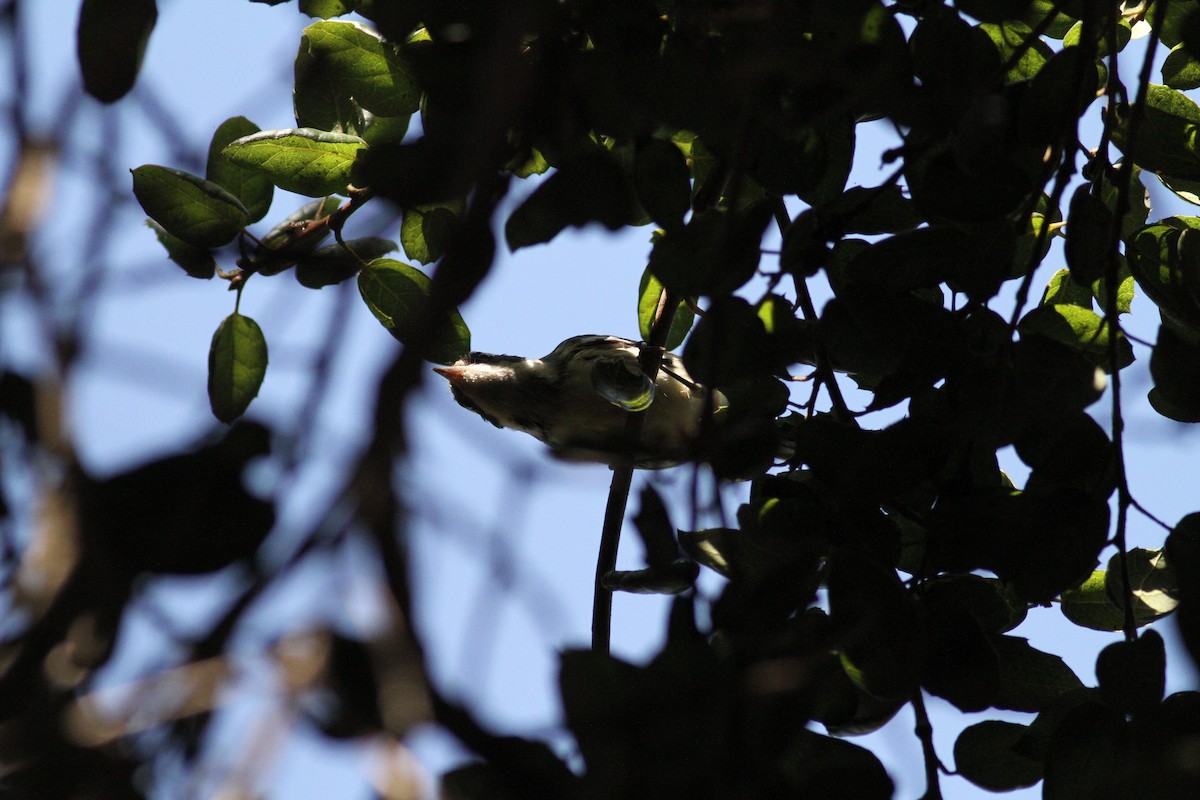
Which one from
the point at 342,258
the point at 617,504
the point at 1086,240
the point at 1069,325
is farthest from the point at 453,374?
the point at 1086,240

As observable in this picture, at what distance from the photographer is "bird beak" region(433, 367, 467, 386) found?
3.33m

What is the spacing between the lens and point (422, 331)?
90cm

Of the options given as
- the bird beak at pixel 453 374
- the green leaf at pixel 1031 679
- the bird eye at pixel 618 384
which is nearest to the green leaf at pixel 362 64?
the bird eye at pixel 618 384

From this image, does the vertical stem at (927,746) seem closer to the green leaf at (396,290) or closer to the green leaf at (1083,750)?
the green leaf at (1083,750)

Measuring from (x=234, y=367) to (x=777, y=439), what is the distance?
3.45 ft

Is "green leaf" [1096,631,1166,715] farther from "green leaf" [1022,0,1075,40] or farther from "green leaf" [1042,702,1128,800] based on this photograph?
"green leaf" [1022,0,1075,40]

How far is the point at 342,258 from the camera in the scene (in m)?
1.93

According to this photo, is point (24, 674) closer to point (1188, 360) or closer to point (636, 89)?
point (636, 89)

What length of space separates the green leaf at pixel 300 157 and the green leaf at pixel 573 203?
58 centimetres

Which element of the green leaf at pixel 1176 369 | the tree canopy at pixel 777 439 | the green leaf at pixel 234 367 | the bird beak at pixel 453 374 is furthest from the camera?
the bird beak at pixel 453 374

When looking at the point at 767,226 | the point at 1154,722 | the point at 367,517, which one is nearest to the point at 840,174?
the point at 767,226

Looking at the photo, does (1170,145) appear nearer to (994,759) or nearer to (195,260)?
(994,759)

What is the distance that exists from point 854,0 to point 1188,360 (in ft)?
2.04

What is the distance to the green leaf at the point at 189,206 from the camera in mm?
1740
